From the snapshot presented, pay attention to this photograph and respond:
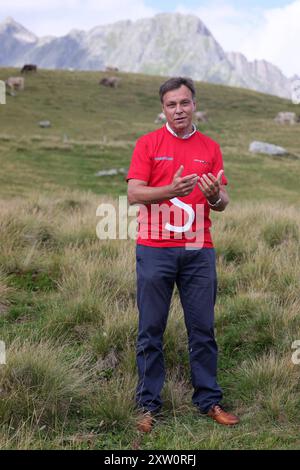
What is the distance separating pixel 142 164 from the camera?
12.6 feet

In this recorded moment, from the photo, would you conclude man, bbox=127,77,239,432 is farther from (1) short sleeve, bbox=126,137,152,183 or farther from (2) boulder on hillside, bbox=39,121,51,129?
(2) boulder on hillside, bbox=39,121,51,129

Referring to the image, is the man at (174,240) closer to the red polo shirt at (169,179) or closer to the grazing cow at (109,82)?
the red polo shirt at (169,179)

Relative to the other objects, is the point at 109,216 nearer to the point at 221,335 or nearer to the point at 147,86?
the point at 221,335

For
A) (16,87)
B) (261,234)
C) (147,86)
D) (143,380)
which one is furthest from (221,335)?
(147,86)

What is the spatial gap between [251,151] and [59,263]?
24169 mm

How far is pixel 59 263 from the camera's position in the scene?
6.78 meters

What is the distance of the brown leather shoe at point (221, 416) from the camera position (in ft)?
12.9

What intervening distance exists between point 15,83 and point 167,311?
50.3m

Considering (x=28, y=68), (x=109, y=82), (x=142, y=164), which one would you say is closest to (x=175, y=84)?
(x=142, y=164)

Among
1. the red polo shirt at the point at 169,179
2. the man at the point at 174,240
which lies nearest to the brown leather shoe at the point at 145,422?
the man at the point at 174,240

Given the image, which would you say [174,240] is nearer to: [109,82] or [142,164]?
[142,164]

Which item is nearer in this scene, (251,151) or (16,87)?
(251,151)

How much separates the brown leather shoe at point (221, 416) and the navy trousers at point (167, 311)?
0.17 ft

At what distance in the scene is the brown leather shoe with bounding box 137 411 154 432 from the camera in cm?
376
